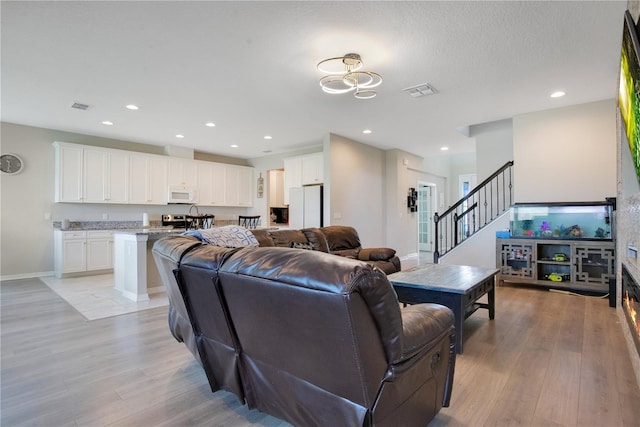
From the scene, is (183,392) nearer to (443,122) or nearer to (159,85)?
(159,85)

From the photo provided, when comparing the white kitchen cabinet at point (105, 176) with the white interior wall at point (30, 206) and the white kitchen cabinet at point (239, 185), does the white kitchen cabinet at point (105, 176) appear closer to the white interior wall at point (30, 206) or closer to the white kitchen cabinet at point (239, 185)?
the white interior wall at point (30, 206)

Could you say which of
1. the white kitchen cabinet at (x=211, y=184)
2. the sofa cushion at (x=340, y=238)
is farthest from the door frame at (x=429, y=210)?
the white kitchen cabinet at (x=211, y=184)

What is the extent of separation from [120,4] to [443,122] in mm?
4513

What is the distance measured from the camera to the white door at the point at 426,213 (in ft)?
30.1

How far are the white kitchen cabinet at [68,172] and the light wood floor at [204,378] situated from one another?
289cm

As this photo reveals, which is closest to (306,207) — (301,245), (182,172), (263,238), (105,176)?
(301,245)

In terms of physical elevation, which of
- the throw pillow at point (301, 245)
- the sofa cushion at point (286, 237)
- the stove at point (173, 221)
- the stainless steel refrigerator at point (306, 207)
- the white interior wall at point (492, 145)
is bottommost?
the throw pillow at point (301, 245)

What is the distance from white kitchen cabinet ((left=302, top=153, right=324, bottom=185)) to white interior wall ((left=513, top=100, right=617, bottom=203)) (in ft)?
11.4

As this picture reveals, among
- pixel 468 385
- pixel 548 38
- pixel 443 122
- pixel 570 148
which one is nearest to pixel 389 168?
pixel 443 122

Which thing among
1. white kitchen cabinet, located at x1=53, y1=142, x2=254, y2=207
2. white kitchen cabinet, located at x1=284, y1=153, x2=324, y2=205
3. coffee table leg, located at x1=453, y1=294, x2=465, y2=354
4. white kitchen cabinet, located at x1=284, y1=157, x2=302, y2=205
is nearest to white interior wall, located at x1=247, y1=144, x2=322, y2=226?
white kitchen cabinet, located at x1=53, y1=142, x2=254, y2=207

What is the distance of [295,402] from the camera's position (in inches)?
55.6

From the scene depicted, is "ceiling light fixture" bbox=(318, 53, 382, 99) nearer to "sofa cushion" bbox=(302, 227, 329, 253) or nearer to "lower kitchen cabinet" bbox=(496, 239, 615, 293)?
"sofa cushion" bbox=(302, 227, 329, 253)

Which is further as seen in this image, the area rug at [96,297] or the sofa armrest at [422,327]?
the area rug at [96,297]

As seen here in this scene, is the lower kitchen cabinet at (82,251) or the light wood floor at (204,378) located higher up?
the lower kitchen cabinet at (82,251)
